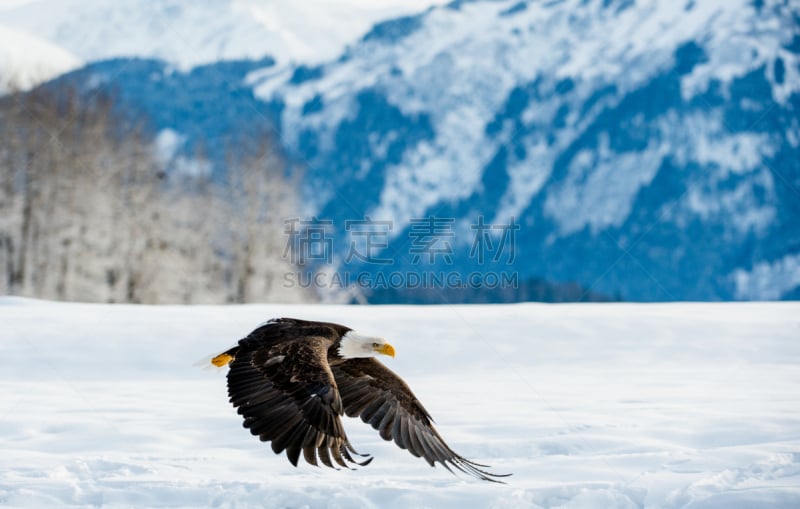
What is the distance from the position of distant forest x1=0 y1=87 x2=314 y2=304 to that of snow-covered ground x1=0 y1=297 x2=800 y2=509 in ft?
28.3

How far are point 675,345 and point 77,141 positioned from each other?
1461cm

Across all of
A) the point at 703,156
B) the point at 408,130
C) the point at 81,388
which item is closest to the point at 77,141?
the point at 81,388

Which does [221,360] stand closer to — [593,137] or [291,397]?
[291,397]

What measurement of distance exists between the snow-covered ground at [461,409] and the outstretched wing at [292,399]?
35.1 inches

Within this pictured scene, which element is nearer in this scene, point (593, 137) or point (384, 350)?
point (384, 350)

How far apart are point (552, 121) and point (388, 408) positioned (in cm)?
9414

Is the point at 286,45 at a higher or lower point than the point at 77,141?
higher

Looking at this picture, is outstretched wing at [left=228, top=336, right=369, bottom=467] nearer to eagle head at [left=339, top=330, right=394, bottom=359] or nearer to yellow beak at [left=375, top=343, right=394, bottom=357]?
eagle head at [left=339, top=330, right=394, bottom=359]

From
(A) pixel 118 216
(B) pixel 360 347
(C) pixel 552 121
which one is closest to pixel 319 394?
(B) pixel 360 347

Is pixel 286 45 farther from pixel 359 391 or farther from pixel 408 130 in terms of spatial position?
pixel 359 391

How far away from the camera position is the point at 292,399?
13.8ft

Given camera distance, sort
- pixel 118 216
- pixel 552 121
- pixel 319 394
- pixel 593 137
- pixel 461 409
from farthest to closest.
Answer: pixel 552 121 → pixel 593 137 → pixel 118 216 → pixel 461 409 → pixel 319 394

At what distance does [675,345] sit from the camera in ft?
34.3

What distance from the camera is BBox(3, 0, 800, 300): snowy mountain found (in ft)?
252
